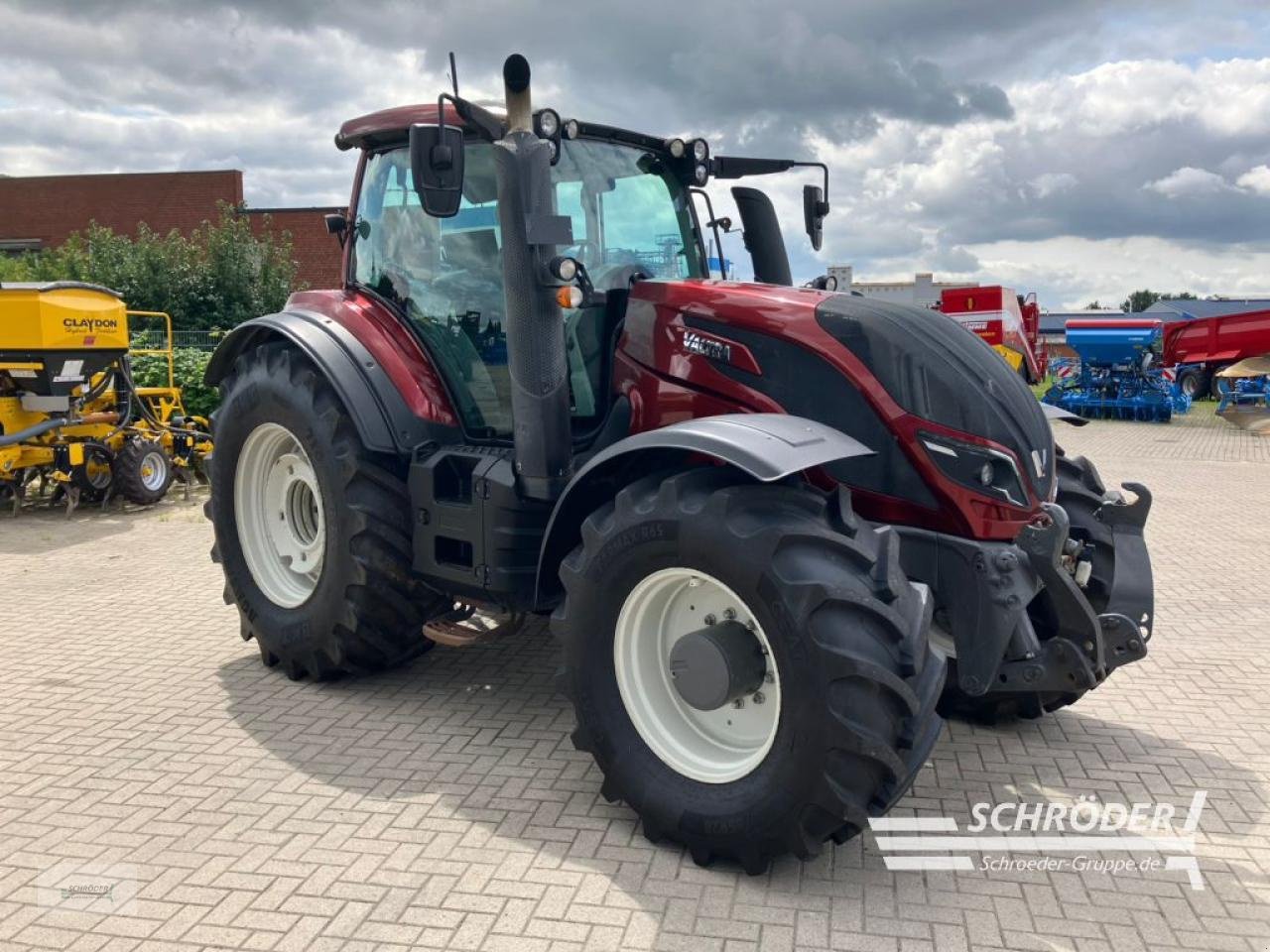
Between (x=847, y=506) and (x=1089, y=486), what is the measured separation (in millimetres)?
1613

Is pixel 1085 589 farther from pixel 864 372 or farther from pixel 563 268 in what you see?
pixel 563 268

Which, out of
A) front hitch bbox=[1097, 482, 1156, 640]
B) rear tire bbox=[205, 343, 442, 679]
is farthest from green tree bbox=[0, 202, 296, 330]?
front hitch bbox=[1097, 482, 1156, 640]

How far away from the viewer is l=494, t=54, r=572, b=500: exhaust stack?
12.5 ft

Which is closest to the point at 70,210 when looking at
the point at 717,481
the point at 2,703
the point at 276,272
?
the point at 276,272

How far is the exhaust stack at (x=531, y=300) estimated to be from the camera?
12.5ft

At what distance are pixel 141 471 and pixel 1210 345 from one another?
21.7 meters

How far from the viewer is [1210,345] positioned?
23.0m

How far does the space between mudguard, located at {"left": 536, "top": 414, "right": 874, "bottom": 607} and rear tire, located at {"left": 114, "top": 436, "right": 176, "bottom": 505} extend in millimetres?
7089

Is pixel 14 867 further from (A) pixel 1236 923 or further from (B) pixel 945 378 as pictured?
(A) pixel 1236 923

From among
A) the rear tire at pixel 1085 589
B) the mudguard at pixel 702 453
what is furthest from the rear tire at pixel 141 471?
the rear tire at pixel 1085 589

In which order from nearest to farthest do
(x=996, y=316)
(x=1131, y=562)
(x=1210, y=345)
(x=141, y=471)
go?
(x=1131, y=562) → (x=141, y=471) → (x=996, y=316) → (x=1210, y=345)

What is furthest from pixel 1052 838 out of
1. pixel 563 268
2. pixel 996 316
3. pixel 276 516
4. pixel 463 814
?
pixel 996 316

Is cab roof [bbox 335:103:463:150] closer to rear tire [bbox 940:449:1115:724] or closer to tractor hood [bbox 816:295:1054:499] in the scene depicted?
tractor hood [bbox 816:295:1054:499]

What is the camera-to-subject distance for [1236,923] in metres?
2.93
